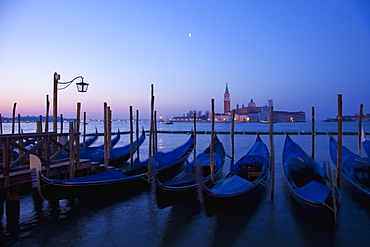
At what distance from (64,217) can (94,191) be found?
0.68 m

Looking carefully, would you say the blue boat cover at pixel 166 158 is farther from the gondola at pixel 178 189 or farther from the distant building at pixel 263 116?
the distant building at pixel 263 116

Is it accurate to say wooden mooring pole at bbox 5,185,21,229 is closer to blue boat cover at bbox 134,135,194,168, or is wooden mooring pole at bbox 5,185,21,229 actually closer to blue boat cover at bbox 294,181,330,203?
blue boat cover at bbox 134,135,194,168

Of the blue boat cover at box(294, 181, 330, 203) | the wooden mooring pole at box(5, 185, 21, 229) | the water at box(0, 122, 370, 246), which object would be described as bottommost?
the water at box(0, 122, 370, 246)


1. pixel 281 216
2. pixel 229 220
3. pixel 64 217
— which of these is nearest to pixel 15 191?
pixel 64 217

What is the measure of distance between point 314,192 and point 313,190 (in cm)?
8

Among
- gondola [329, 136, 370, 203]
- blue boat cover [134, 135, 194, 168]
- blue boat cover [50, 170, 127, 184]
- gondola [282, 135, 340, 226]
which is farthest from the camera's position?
blue boat cover [134, 135, 194, 168]

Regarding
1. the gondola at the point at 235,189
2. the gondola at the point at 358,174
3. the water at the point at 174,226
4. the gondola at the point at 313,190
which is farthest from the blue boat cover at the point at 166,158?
the gondola at the point at 358,174

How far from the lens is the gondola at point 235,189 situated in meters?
3.61

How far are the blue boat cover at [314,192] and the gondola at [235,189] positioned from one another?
2.77 ft

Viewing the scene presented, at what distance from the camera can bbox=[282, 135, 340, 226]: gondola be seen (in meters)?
3.40

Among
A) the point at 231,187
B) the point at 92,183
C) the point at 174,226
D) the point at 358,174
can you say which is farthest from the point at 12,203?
the point at 358,174

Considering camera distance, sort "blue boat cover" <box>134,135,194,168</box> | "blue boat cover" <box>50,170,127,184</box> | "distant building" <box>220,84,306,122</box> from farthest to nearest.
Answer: "distant building" <box>220,84,306,122</box> → "blue boat cover" <box>134,135,194,168</box> → "blue boat cover" <box>50,170,127,184</box>

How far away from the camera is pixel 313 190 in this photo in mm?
4105

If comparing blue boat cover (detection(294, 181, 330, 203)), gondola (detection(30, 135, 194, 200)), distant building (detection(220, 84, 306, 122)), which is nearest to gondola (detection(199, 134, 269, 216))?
blue boat cover (detection(294, 181, 330, 203))
